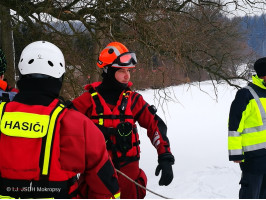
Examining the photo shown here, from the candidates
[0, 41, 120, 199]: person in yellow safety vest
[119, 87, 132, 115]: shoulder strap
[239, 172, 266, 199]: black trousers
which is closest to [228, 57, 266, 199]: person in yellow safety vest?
[239, 172, 266, 199]: black trousers

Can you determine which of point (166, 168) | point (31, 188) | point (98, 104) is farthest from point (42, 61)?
point (166, 168)

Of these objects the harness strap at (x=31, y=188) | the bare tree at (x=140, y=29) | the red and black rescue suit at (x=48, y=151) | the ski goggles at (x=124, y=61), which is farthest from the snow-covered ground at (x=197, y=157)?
the harness strap at (x=31, y=188)

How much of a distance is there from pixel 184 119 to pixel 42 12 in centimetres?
1024

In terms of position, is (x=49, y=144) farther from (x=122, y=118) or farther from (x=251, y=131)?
(x=251, y=131)

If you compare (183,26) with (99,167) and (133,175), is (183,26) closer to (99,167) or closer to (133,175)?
(133,175)

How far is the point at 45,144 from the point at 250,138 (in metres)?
2.44

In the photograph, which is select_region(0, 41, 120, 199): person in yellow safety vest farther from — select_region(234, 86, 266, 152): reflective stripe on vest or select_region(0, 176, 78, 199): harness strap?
select_region(234, 86, 266, 152): reflective stripe on vest

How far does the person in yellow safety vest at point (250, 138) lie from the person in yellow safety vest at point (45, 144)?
1.92 m

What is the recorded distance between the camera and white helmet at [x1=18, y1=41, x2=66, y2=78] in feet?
5.23

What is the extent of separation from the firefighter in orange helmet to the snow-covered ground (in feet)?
3.99

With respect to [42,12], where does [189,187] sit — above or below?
below

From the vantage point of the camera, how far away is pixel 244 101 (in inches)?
124

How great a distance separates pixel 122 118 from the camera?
8.45 feet

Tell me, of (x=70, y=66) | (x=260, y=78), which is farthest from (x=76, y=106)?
(x=70, y=66)
